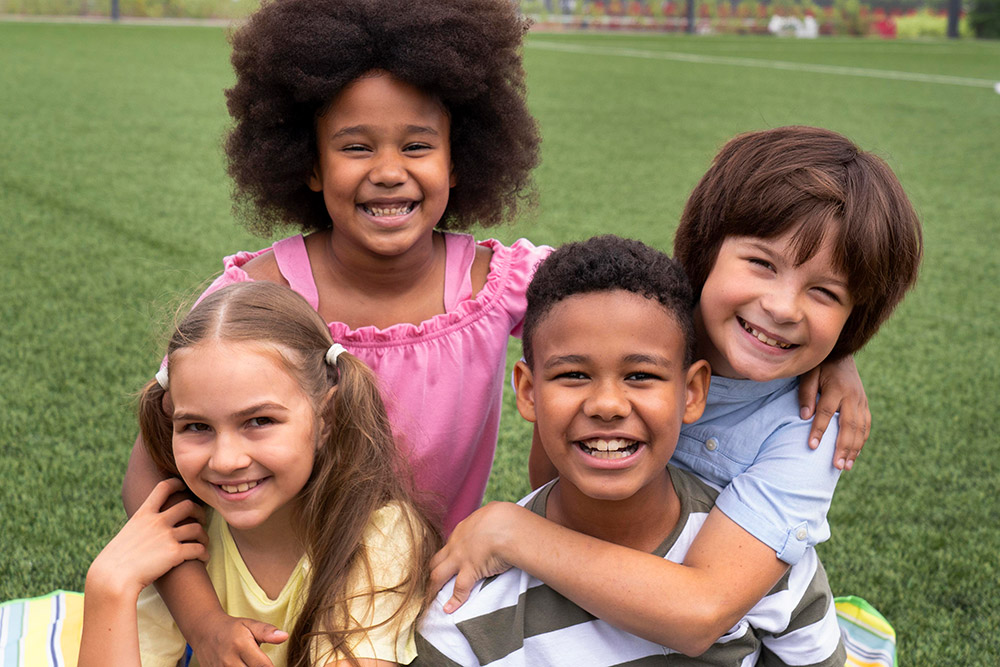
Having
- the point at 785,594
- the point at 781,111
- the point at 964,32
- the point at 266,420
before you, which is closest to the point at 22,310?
the point at 266,420

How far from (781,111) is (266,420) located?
28.1ft

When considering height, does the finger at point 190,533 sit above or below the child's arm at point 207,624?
above

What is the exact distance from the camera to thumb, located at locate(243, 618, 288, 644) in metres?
1.70

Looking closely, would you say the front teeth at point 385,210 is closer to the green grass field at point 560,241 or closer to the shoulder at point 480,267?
the shoulder at point 480,267

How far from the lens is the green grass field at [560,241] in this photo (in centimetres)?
257

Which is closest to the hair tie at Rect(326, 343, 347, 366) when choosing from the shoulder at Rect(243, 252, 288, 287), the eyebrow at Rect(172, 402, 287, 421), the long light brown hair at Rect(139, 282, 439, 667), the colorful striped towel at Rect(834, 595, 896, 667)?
the long light brown hair at Rect(139, 282, 439, 667)

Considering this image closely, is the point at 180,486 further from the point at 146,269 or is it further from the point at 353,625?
the point at 146,269

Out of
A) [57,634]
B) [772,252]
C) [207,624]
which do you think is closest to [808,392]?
[772,252]

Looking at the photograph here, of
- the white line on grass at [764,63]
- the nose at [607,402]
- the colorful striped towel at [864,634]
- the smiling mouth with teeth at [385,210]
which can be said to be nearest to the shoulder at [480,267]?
the smiling mouth with teeth at [385,210]

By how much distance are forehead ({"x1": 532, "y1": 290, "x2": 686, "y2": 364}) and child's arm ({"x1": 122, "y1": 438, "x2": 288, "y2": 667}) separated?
67 cm

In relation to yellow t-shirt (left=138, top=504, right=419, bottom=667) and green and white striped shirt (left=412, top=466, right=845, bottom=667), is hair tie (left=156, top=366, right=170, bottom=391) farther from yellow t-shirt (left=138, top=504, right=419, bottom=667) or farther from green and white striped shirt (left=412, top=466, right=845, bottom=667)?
green and white striped shirt (left=412, top=466, right=845, bottom=667)

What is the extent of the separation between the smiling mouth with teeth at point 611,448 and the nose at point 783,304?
1.03ft

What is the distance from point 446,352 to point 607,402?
0.62 m

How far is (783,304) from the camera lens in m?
1.71
